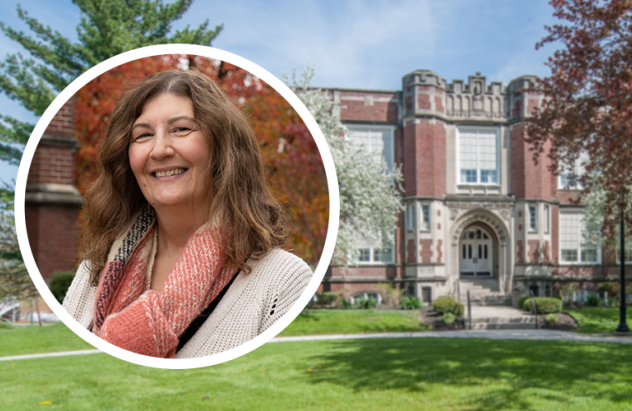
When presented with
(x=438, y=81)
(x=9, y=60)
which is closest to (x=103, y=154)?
(x=9, y=60)

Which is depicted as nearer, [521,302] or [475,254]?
[521,302]

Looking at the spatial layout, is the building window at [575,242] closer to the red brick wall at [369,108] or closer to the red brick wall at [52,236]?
the red brick wall at [369,108]

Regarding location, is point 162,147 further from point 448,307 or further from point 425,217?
point 425,217

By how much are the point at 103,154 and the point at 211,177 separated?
0.27 m

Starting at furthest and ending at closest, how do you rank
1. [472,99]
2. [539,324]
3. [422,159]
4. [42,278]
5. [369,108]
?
1. [472,99]
2. [369,108]
3. [422,159]
4. [539,324]
5. [42,278]

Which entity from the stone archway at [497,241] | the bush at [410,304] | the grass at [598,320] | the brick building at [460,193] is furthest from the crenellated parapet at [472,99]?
the grass at [598,320]

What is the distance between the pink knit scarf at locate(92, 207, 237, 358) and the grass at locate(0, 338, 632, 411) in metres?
5.80

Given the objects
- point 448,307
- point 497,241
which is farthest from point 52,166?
point 497,241

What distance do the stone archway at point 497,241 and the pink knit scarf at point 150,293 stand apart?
25.7 metres

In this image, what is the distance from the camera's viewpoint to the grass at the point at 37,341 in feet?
39.6

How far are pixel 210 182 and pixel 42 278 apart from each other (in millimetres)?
602

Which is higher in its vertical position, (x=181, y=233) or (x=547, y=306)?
(x=181, y=233)

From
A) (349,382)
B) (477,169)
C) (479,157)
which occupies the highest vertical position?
(479,157)

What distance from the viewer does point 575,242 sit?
28234 millimetres
